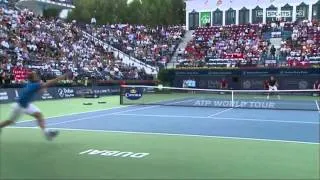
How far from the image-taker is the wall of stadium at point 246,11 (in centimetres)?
5784

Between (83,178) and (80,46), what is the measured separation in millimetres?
38502

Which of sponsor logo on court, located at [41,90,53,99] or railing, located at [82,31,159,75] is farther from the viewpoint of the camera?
Result: railing, located at [82,31,159,75]

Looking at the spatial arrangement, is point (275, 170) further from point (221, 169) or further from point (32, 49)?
point (32, 49)

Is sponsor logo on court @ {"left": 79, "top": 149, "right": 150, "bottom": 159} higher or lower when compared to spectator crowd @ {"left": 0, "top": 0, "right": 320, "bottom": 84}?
lower

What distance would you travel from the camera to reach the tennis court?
9.07 m

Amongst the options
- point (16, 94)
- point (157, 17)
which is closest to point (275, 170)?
point (16, 94)

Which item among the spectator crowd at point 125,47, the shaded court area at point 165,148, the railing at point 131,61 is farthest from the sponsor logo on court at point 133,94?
the railing at point 131,61

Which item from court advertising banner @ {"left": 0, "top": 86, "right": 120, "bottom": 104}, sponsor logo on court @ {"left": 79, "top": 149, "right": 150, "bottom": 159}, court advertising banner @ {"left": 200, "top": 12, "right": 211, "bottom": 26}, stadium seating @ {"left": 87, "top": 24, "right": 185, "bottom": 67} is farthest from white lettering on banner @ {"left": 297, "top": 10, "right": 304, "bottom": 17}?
sponsor logo on court @ {"left": 79, "top": 149, "right": 150, "bottom": 159}

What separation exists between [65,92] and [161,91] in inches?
365

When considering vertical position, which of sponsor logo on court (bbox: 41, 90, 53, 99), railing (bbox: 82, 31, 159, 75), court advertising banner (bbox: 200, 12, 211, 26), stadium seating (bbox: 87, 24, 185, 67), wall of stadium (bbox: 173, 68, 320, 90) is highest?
court advertising banner (bbox: 200, 12, 211, 26)

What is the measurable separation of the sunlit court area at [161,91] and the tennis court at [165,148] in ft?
0.12

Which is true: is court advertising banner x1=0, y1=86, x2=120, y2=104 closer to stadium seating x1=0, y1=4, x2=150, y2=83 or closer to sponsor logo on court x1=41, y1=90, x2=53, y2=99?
sponsor logo on court x1=41, y1=90, x2=53, y2=99

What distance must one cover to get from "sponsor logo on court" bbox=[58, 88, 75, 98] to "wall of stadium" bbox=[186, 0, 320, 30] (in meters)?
29.6

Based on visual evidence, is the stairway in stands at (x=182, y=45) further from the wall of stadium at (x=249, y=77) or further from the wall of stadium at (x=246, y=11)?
the wall of stadium at (x=249, y=77)
